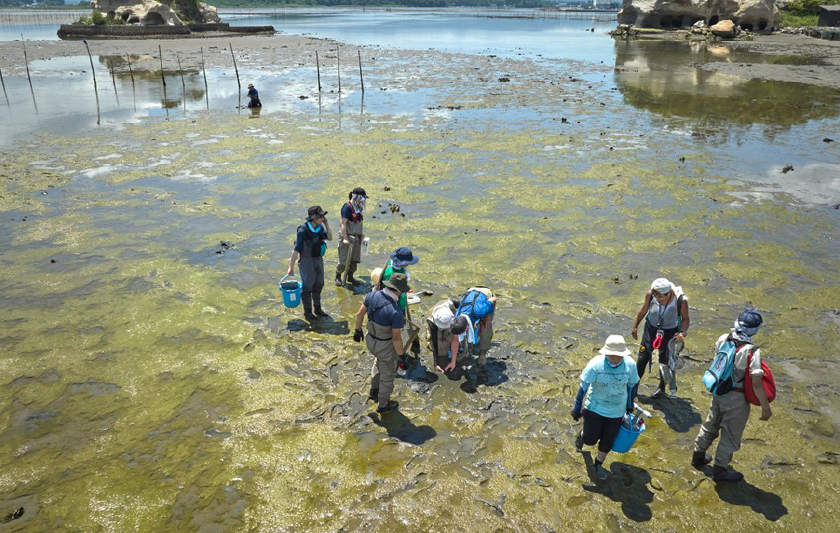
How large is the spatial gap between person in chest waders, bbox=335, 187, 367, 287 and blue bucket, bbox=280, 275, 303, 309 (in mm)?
1642

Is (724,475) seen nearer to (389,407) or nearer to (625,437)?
(625,437)

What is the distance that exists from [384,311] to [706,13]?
9240cm

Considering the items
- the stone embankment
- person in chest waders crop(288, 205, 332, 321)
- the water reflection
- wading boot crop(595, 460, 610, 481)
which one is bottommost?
wading boot crop(595, 460, 610, 481)

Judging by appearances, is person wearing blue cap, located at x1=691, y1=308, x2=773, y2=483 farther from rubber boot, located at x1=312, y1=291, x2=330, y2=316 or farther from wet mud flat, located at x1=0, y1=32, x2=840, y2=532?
rubber boot, located at x1=312, y1=291, x2=330, y2=316

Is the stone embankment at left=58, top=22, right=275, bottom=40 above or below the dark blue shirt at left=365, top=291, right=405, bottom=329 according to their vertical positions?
above

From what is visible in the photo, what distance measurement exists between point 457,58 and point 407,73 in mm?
14837

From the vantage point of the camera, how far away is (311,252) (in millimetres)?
9195

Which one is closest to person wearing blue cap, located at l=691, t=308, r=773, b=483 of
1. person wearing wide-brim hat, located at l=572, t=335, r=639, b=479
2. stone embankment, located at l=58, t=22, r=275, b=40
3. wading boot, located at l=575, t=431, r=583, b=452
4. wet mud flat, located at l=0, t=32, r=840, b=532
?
wet mud flat, located at l=0, t=32, r=840, b=532

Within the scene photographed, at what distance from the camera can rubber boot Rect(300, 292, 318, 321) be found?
951 centimetres

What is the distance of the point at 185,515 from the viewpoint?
566 centimetres

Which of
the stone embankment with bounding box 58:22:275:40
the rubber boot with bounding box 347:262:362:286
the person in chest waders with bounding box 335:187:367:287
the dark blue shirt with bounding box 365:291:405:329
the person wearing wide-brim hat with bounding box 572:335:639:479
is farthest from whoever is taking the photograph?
the stone embankment with bounding box 58:22:275:40

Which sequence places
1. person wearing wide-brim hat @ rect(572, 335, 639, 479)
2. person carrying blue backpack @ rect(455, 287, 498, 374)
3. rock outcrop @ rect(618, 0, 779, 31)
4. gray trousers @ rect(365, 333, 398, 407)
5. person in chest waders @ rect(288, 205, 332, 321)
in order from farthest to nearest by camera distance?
rock outcrop @ rect(618, 0, 779, 31)
person in chest waders @ rect(288, 205, 332, 321)
person carrying blue backpack @ rect(455, 287, 498, 374)
gray trousers @ rect(365, 333, 398, 407)
person wearing wide-brim hat @ rect(572, 335, 639, 479)

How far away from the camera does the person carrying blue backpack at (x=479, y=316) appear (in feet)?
25.7

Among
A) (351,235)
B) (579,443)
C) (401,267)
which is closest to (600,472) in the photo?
(579,443)
